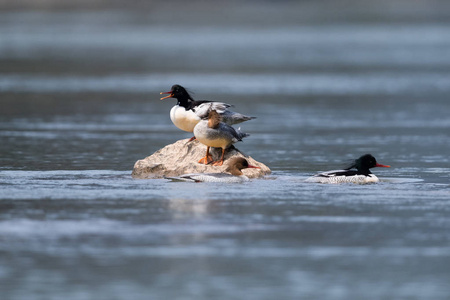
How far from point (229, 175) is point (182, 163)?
105 cm

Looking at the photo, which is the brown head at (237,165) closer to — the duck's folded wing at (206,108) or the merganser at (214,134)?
the merganser at (214,134)

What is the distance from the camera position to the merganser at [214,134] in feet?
54.9

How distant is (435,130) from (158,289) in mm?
15944

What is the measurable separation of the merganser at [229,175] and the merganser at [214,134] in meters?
0.38

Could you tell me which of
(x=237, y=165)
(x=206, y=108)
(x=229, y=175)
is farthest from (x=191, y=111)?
(x=229, y=175)

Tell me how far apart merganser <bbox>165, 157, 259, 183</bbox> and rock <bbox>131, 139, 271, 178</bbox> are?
0.23 meters

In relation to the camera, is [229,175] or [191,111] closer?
[229,175]

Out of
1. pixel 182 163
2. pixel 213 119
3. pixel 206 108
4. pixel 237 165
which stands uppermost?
pixel 206 108

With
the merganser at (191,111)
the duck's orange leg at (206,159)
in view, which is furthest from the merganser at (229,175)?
the merganser at (191,111)

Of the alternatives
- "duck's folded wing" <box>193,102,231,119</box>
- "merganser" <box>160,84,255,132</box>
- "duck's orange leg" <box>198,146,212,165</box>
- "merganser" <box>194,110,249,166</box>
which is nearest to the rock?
"duck's orange leg" <box>198,146,212,165</box>

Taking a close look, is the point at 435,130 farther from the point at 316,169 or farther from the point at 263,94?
the point at 263,94

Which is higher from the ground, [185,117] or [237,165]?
[185,117]

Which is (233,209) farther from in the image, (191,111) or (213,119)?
(191,111)

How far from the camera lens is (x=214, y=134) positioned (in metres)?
16.7
